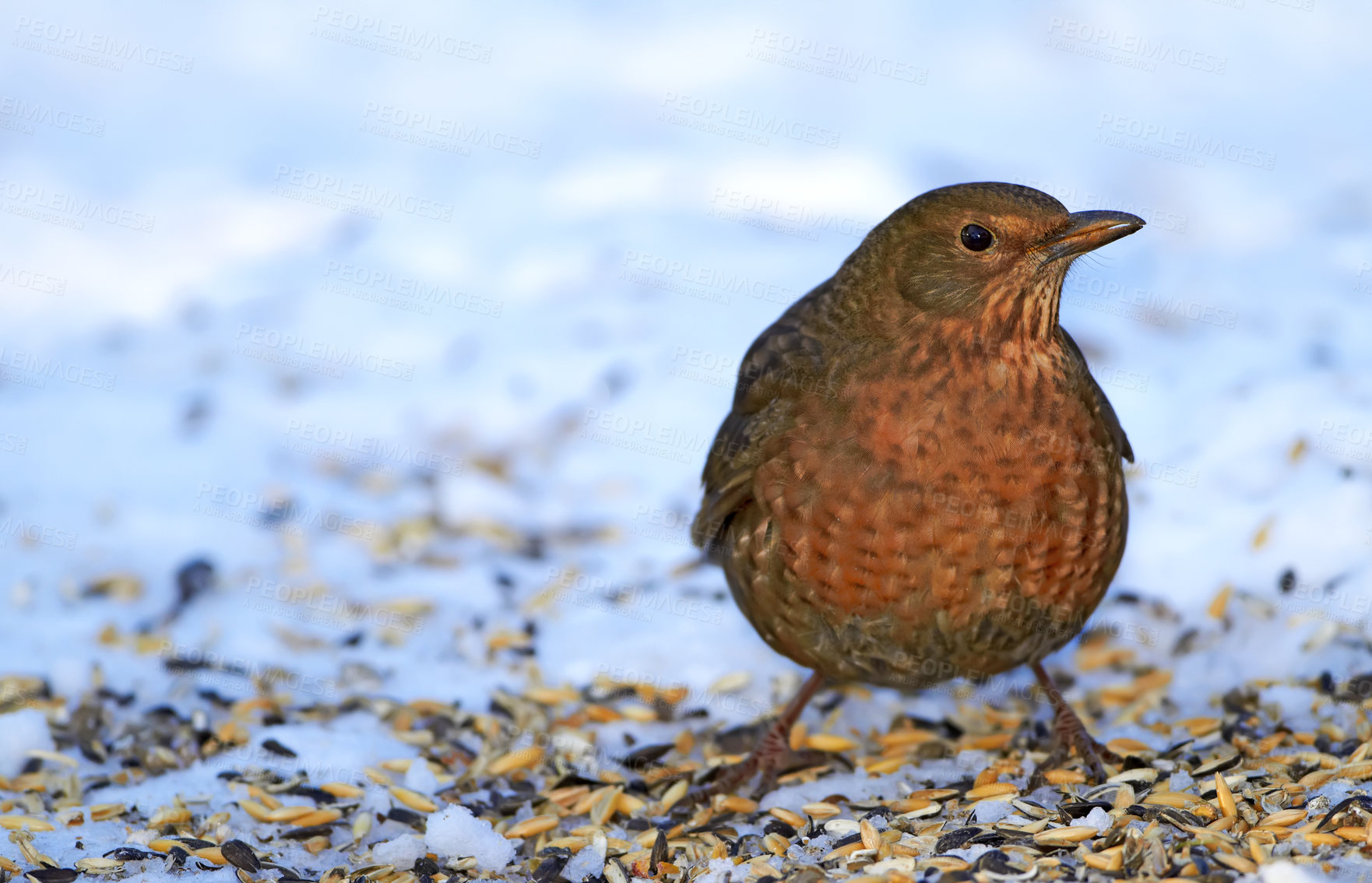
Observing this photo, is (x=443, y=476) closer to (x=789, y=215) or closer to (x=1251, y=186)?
(x=789, y=215)

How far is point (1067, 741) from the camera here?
163 inches

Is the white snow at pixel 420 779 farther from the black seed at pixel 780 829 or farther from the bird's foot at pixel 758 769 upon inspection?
the black seed at pixel 780 829

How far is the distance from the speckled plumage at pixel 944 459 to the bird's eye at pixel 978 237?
17 millimetres

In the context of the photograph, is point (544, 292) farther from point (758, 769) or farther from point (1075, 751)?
point (1075, 751)

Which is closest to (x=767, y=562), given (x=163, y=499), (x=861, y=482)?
(x=861, y=482)

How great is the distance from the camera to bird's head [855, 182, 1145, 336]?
3400 millimetres

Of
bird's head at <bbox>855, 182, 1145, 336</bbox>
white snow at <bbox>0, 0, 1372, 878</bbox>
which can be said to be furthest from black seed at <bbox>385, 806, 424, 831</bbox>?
bird's head at <bbox>855, 182, 1145, 336</bbox>

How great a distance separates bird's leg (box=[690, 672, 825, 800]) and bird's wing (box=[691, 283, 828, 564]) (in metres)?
0.64

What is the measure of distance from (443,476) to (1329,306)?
413 centimetres

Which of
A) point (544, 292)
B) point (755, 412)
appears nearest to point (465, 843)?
point (755, 412)

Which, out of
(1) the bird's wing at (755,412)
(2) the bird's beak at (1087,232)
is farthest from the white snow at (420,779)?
(2) the bird's beak at (1087,232)

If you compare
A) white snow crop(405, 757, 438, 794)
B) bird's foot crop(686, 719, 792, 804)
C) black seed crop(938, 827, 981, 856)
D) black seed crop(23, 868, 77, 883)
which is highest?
black seed crop(938, 827, 981, 856)

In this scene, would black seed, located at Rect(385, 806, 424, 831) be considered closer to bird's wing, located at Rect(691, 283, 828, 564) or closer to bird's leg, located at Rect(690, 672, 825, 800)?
bird's leg, located at Rect(690, 672, 825, 800)

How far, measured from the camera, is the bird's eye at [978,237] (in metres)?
3.46
